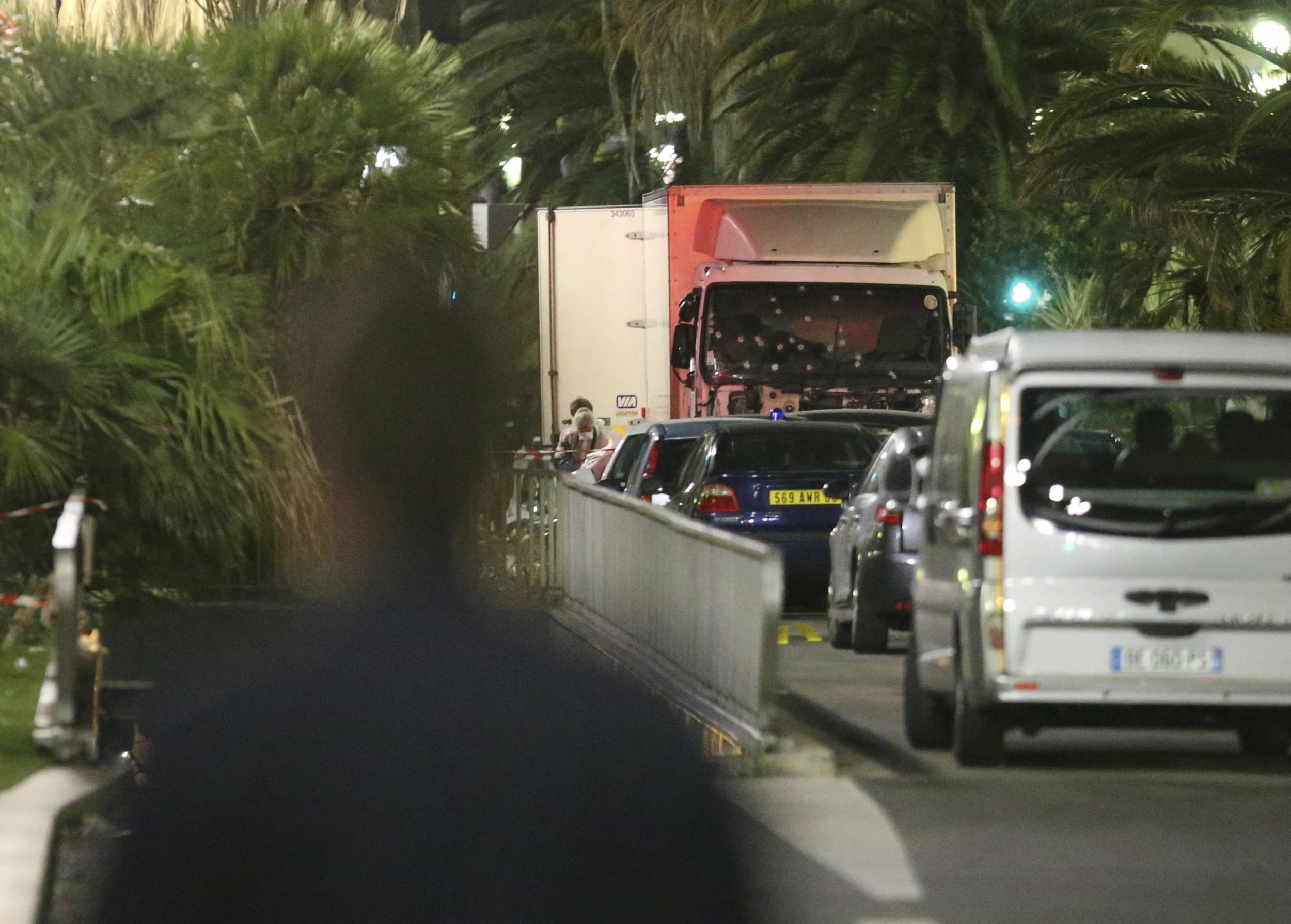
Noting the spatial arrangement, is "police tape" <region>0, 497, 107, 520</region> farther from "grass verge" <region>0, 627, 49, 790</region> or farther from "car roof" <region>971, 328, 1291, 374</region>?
"car roof" <region>971, 328, 1291, 374</region>

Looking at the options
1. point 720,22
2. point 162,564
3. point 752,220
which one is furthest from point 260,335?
point 720,22

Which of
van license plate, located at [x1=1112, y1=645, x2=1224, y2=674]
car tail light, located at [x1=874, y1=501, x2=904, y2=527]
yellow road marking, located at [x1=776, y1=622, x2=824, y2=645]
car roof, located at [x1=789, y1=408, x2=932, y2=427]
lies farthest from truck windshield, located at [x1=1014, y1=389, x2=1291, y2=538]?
car roof, located at [x1=789, y1=408, x2=932, y2=427]

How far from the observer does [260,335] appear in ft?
47.1

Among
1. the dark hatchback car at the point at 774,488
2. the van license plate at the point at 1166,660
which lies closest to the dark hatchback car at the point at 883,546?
the dark hatchback car at the point at 774,488

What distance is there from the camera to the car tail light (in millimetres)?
13797

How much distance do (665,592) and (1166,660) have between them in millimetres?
3567

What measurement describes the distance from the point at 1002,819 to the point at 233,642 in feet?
18.6

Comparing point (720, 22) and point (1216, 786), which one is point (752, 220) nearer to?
point (720, 22)

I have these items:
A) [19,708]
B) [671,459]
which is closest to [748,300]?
[671,459]

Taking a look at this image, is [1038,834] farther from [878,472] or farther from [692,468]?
[692,468]

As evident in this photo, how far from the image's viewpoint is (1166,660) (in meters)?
9.32

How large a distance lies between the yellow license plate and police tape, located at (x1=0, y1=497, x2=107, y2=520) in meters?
6.20

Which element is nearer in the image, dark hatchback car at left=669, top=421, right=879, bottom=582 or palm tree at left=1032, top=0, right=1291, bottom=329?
dark hatchback car at left=669, top=421, right=879, bottom=582

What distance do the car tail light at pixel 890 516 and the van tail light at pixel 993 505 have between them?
430 cm
